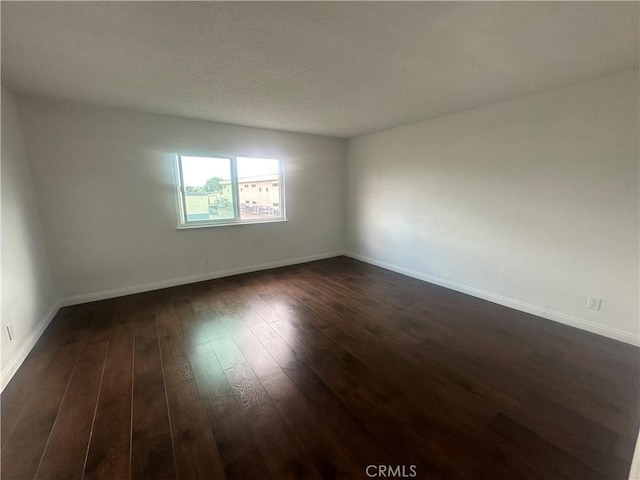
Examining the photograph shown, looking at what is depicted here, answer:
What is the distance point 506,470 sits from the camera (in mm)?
1258

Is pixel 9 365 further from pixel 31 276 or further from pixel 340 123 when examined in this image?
pixel 340 123

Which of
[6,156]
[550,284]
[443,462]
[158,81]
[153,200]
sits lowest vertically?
[443,462]

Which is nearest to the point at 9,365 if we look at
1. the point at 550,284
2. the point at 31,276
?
the point at 31,276

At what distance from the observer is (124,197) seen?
3203 millimetres

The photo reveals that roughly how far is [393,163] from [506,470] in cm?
383

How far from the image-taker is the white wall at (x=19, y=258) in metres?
1.98

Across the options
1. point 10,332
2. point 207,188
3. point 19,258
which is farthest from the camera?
point 207,188

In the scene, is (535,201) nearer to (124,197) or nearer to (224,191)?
(224,191)

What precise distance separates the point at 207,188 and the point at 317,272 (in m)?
2.18

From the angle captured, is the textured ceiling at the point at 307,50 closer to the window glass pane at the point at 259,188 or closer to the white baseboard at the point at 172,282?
the window glass pane at the point at 259,188

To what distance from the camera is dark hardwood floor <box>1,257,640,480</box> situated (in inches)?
51.2

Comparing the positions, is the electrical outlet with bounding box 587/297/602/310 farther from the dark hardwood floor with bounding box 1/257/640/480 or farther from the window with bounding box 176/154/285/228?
the window with bounding box 176/154/285/228

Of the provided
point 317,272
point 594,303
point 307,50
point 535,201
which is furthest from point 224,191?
point 594,303

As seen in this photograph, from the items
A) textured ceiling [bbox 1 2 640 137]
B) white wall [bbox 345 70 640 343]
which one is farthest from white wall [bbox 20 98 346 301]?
white wall [bbox 345 70 640 343]
